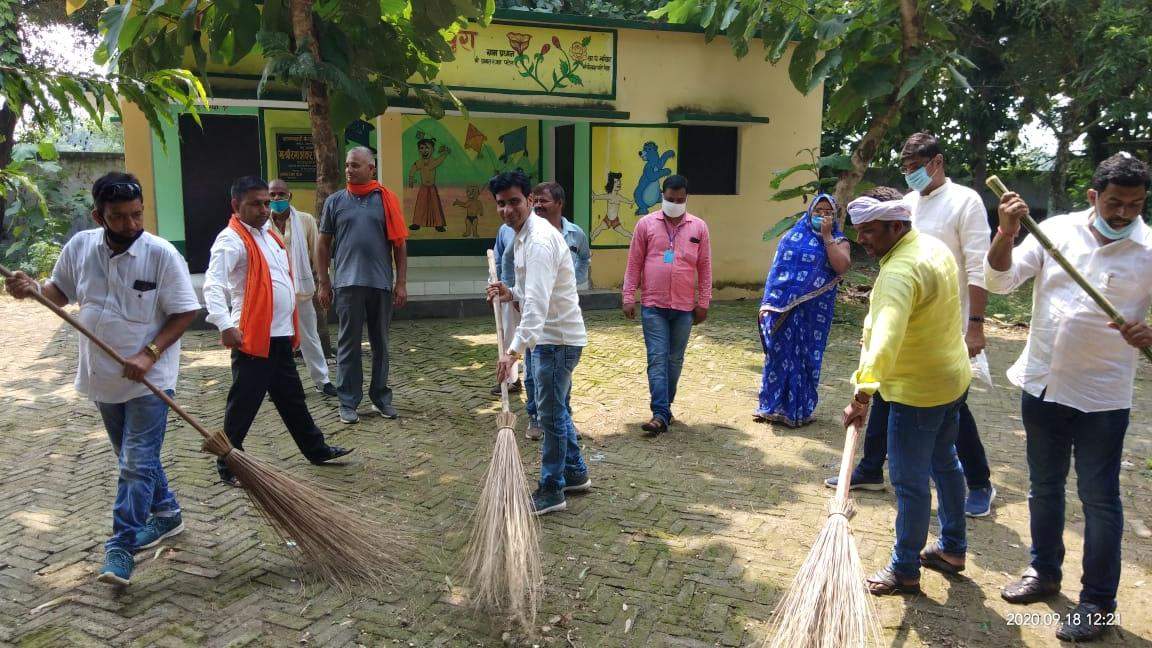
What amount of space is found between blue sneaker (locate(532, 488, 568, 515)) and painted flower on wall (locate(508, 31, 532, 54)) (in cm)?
760

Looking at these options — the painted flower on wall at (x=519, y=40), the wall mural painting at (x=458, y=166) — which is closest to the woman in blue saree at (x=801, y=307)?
the painted flower on wall at (x=519, y=40)

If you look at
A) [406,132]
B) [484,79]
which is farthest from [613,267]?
[406,132]

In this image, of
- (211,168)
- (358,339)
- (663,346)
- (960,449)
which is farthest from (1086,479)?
(211,168)

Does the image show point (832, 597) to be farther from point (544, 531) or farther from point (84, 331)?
point (84, 331)

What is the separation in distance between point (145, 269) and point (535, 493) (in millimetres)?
2353

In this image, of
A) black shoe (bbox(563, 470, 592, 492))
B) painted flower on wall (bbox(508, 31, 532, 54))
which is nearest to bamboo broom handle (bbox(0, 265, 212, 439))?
black shoe (bbox(563, 470, 592, 492))

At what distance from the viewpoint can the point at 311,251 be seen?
753 centimetres

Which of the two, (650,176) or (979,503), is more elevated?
(650,176)

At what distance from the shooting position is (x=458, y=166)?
13.6m

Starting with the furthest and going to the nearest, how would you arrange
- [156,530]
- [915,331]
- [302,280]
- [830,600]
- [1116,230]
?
1. [302,280]
2. [156,530]
3. [915,331]
4. [1116,230]
5. [830,600]

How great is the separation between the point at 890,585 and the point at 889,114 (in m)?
6.47

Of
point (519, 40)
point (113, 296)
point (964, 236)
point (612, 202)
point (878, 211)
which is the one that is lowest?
point (113, 296)

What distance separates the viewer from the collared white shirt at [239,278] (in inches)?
188

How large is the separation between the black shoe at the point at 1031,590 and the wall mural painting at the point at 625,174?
8.52 meters
